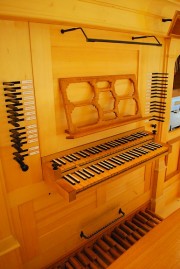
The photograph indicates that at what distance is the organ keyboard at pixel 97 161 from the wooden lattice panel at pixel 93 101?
0.25 meters

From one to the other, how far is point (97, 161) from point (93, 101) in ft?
1.88

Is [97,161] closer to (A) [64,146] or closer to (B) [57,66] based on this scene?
(A) [64,146]

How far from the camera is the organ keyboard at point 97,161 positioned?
1.69 metres

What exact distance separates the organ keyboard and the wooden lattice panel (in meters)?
0.25

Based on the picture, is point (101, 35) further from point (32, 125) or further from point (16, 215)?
point (16, 215)

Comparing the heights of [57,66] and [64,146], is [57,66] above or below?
above

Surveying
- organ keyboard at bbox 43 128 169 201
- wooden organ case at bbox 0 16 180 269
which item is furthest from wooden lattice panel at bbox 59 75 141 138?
organ keyboard at bbox 43 128 169 201

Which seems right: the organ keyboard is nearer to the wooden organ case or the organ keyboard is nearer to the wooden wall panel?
the wooden organ case

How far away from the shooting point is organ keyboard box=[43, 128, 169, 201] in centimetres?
169

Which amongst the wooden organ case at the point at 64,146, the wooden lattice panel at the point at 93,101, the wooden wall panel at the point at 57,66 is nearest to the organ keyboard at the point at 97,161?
the wooden organ case at the point at 64,146

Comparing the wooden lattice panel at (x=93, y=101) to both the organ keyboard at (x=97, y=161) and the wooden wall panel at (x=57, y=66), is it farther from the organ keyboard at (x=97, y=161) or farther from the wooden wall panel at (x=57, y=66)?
the organ keyboard at (x=97, y=161)

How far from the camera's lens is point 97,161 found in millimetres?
1976

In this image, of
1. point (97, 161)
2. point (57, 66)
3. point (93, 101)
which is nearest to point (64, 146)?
point (97, 161)

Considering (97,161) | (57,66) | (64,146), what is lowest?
(97,161)
